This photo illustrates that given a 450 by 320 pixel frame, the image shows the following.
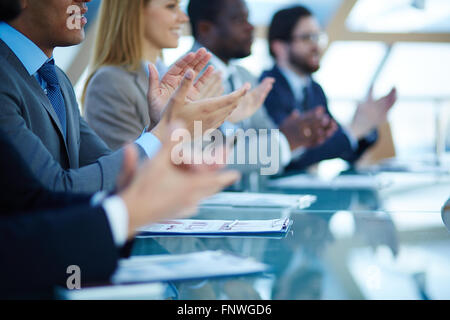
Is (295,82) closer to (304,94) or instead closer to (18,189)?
(304,94)

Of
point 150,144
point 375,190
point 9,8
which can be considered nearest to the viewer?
point 9,8

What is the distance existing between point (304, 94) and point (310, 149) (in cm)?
44

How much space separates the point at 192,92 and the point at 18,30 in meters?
0.41

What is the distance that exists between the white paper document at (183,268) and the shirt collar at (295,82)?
2664 millimetres

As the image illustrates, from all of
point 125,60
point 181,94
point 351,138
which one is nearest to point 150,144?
point 181,94

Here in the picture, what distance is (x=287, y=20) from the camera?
3555 mm

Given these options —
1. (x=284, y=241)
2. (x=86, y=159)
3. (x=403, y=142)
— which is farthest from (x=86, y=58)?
(x=403, y=142)

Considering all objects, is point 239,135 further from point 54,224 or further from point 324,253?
point 54,224

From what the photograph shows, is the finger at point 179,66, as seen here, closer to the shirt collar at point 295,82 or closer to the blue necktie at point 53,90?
the blue necktie at point 53,90

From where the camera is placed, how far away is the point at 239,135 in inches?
90.5

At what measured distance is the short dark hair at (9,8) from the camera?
642 mm

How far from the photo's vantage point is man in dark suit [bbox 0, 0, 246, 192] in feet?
3.03

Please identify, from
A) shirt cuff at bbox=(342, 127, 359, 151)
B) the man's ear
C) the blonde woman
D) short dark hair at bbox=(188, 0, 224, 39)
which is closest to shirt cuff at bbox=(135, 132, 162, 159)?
the blonde woman

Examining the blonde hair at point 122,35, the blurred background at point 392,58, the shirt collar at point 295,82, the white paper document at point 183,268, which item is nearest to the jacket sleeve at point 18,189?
the white paper document at point 183,268
